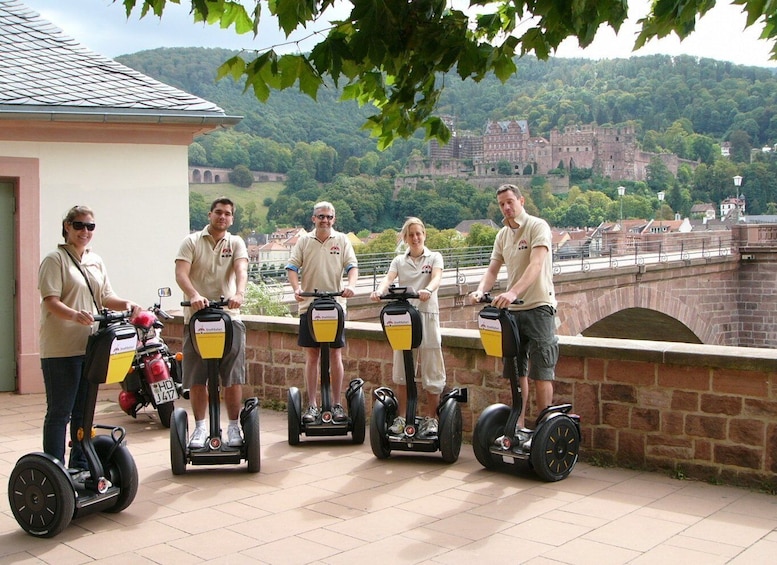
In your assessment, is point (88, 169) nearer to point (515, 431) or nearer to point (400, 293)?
point (400, 293)

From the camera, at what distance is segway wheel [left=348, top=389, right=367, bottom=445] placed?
6289 millimetres

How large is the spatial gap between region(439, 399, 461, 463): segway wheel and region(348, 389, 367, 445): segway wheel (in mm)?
806

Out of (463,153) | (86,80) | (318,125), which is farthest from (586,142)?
(86,80)

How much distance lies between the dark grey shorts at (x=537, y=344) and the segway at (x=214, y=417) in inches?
63.3

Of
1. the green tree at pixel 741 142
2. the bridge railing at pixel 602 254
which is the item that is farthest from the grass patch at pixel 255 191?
the green tree at pixel 741 142

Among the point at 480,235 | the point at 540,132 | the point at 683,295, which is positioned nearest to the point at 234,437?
the point at 683,295

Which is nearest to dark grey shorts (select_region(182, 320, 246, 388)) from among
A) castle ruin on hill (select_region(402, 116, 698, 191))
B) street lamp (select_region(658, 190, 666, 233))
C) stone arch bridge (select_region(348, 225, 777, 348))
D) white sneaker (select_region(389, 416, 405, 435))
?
white sneaker (select_region(389, 416, 405, 435))

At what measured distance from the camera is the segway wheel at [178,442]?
214 inches

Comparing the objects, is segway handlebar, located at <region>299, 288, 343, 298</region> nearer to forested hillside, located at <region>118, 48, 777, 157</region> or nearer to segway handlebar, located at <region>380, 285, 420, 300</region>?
segway handlebar, located at <region>380, 285, 420, 300</region>

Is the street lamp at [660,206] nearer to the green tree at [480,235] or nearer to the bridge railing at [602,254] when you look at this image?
the green tree at [480,235]

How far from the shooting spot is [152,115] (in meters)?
9.12

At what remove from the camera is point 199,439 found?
549 centimetres

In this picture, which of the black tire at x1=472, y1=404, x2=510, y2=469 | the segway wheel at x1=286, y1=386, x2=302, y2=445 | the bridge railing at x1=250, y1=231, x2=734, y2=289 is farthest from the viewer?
the bridge railing at x1=250, y1=231, x2=734, y2=289

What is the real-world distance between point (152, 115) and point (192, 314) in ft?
13.9
